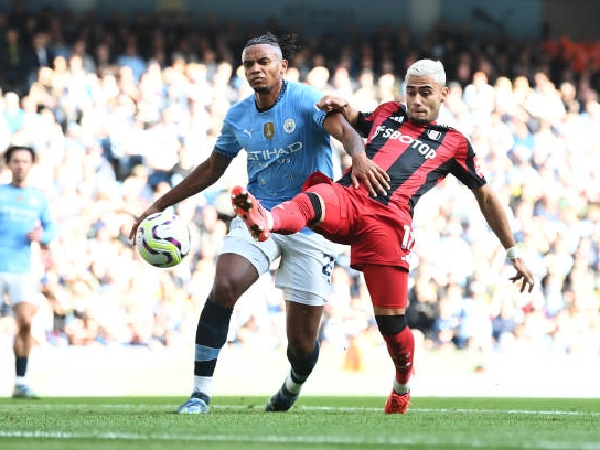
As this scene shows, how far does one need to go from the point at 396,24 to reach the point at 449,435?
1902 centimetres

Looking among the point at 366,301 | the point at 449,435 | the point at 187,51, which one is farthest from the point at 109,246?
the point at 449,435

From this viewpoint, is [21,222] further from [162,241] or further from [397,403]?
[397,403]

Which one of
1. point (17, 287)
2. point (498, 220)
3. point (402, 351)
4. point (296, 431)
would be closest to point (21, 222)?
point (17, 287)

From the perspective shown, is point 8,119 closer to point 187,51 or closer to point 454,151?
point 187,51

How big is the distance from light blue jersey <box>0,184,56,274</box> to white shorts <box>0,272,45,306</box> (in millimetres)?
139

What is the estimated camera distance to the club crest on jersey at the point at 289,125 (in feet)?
23.6

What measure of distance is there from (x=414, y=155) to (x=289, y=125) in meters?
0.86

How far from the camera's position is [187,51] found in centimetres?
1739

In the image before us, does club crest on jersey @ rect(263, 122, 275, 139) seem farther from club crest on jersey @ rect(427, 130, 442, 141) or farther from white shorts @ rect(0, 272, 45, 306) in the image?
white shorts @ rect(0, 272, 45, 306)

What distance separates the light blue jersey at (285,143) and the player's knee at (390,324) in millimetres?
1067

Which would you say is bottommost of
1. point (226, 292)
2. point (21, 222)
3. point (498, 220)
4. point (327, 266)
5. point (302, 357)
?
point (302, 357)

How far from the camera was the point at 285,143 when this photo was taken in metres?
7.20

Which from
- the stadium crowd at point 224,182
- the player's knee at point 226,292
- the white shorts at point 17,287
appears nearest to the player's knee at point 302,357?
the player's knee at point 226,292

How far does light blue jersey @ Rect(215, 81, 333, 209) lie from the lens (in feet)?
23.6
